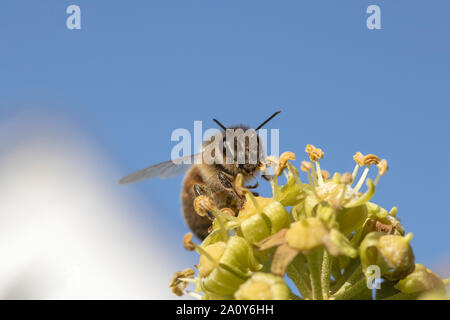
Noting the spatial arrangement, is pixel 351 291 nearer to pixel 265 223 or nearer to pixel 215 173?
pixel 265 223

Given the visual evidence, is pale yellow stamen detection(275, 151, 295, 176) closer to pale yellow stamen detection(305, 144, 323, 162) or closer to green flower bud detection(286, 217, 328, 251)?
pale yellow stamen detection(305, 144, 323, 162)

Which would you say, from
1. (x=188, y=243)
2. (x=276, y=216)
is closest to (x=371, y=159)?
(x=276, y=216)

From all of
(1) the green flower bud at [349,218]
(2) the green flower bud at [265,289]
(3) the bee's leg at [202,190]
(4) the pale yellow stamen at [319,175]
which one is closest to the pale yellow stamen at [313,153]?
(4) the pale yellow stamen at [319,175]

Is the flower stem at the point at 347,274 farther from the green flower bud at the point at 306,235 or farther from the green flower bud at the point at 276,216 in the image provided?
the green flower bud at the point at 306,235

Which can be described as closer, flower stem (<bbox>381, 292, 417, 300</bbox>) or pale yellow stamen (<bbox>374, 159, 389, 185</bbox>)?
flower stem (<bbox>381, 292, 417, 300</bbox>)

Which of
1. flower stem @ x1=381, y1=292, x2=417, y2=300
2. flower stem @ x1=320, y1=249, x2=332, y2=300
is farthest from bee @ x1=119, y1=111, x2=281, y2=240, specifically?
flower stem @ x1=381, y1=292, x2=417, y2=300
